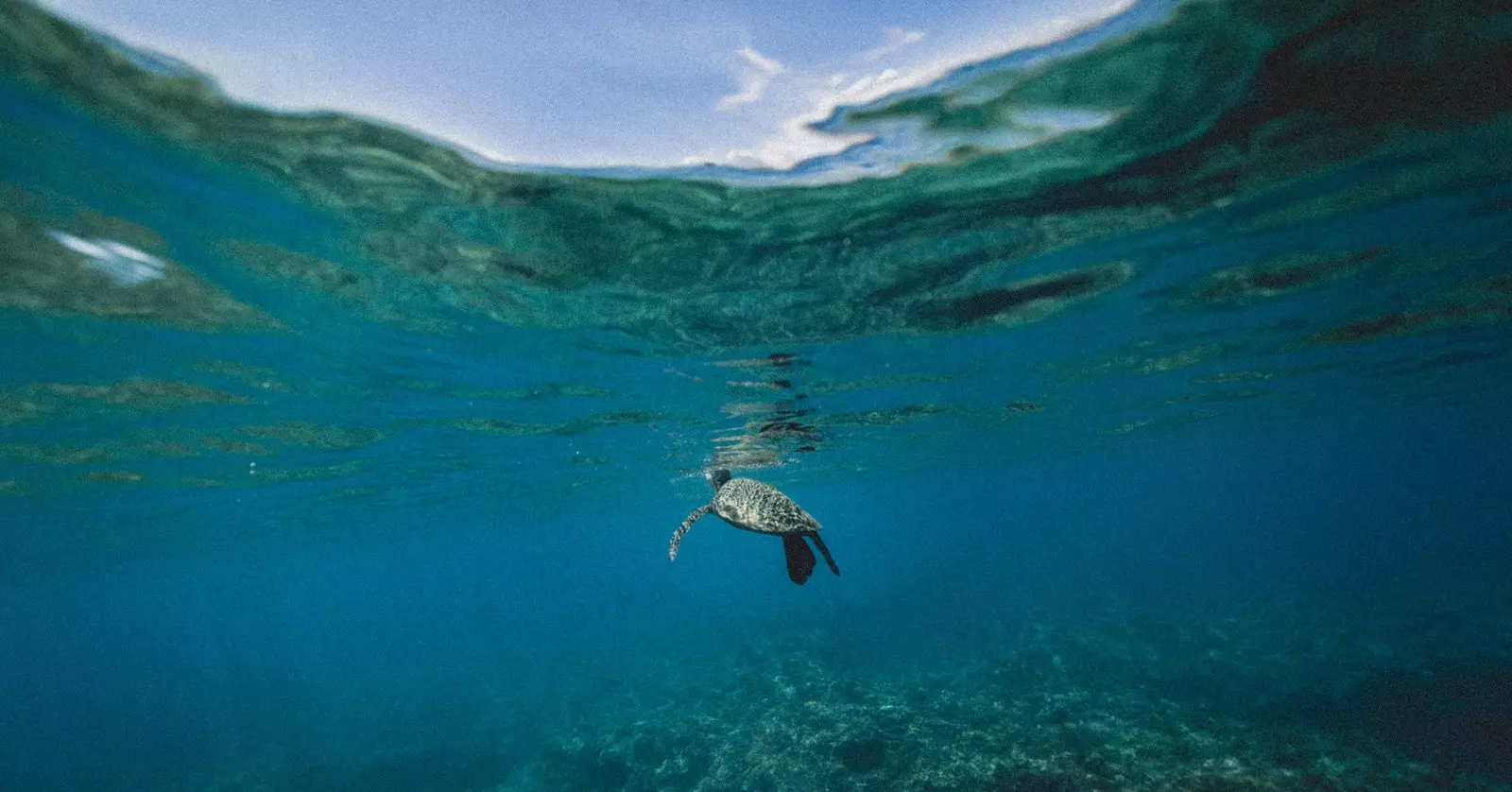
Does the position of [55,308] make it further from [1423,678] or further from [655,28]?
[1423,678]

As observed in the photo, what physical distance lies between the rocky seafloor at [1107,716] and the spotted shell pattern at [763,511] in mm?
10992

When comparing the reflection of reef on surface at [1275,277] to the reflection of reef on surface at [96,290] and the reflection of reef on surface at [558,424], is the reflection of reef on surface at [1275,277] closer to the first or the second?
the reflection of reef on surface at [558,424]

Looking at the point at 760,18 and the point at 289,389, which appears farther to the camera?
the point at 289,389

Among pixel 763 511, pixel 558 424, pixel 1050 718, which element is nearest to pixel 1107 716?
pixel 1050 718

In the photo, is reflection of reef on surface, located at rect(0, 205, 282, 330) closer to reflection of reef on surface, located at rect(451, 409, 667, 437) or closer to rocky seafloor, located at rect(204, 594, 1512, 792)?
reflection of reef on surface, located at rect(451, 409, 667, 437)

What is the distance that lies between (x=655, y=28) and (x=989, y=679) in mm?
23167

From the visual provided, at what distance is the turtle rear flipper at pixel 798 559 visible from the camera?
23.4 ft

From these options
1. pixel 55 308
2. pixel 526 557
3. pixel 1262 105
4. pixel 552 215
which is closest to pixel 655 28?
pixel 552 215

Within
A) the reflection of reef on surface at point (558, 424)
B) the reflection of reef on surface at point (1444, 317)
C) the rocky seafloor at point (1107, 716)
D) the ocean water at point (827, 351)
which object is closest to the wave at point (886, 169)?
the ocean water at point (827, 351)

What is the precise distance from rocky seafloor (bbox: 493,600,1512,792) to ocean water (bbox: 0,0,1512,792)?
0.17m

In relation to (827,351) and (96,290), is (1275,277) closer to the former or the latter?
(827,351)

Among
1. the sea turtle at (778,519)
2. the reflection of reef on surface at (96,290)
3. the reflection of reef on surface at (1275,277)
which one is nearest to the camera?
the sea turtle at (778,519)

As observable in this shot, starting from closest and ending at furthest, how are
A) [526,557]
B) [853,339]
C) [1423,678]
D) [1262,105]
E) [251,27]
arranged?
[251,27], [1262,105], [853,339], [1423,678], [526,557]

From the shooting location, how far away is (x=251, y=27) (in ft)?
19.1
